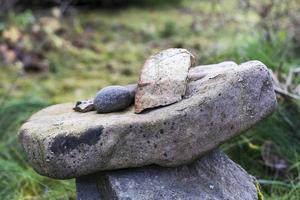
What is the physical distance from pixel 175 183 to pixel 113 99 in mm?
286

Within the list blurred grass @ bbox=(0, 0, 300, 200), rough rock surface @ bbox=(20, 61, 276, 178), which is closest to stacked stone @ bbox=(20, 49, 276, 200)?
rough rock surface @ bbox=(20, 61, 276, 178)

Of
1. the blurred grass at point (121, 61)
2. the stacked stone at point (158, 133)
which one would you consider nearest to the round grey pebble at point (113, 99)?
the stacked stone at point (158, 133)

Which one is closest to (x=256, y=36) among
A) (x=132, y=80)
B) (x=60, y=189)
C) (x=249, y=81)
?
(x=132, y=80)

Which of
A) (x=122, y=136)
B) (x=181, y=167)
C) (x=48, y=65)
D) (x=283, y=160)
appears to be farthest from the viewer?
(x=48, y=65)

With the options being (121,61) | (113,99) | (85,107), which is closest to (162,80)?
(113,99)

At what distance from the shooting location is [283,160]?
8.03ft

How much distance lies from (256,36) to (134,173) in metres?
2.50

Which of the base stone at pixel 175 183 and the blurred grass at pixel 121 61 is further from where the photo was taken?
the blurred grass at pixel 121 61

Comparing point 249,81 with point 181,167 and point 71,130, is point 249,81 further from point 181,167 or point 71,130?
point 71,130

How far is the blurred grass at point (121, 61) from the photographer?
2.37 meters

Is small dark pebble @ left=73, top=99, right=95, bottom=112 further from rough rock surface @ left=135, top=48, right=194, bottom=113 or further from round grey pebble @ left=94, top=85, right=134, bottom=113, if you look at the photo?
rough rock surface @ left=135, top=48, right=194, bottom=113

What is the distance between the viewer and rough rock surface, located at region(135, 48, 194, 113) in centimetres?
156

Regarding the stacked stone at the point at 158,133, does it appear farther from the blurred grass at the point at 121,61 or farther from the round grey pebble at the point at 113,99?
the blurred grass at the point at 121,61

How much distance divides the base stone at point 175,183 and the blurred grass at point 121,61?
48 centimetres
